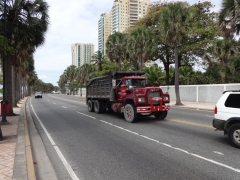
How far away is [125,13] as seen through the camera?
10556 centimetres

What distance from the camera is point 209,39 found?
3434 cm

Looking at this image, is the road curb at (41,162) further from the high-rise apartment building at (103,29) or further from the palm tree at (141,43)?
the high-rise apartment building at (103,29)

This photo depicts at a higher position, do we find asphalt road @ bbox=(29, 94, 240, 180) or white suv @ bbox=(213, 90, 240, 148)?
white suv @ bbox=(213, 90, 240, 148)

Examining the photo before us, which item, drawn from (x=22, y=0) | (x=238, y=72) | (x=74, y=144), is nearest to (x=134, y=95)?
(x=74, y=144)

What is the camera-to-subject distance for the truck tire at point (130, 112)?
38.0ft

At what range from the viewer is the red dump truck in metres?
11.5

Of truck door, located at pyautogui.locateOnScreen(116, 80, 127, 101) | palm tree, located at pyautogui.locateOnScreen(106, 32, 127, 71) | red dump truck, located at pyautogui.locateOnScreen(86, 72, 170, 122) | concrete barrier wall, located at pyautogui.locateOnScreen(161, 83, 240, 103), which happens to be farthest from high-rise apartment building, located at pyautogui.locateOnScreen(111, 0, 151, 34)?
truck door, located at pyautogui.locateOnScreen(116, 80, 127, 101)

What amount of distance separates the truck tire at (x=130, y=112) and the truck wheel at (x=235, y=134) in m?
5.30

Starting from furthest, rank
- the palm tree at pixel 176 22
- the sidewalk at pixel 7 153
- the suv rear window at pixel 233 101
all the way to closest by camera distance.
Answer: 1. the palm tree at pixel 176 22
2. the suv rear window at pixel 233 101
3. the sidewalk at pixel 7 153

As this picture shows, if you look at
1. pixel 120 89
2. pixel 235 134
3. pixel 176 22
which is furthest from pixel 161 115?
pixel 176 22

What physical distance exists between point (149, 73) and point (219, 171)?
34.2m

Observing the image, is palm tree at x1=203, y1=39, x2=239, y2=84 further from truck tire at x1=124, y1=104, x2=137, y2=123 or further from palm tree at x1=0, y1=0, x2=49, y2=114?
palm tree at x1=0, y1=0, x2=49, y2=114

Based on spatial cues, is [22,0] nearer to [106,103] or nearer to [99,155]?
[106,103]

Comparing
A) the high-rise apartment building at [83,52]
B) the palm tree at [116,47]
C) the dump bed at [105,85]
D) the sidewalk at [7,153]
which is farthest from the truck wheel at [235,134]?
the high-rise apartment building at [83,52]
